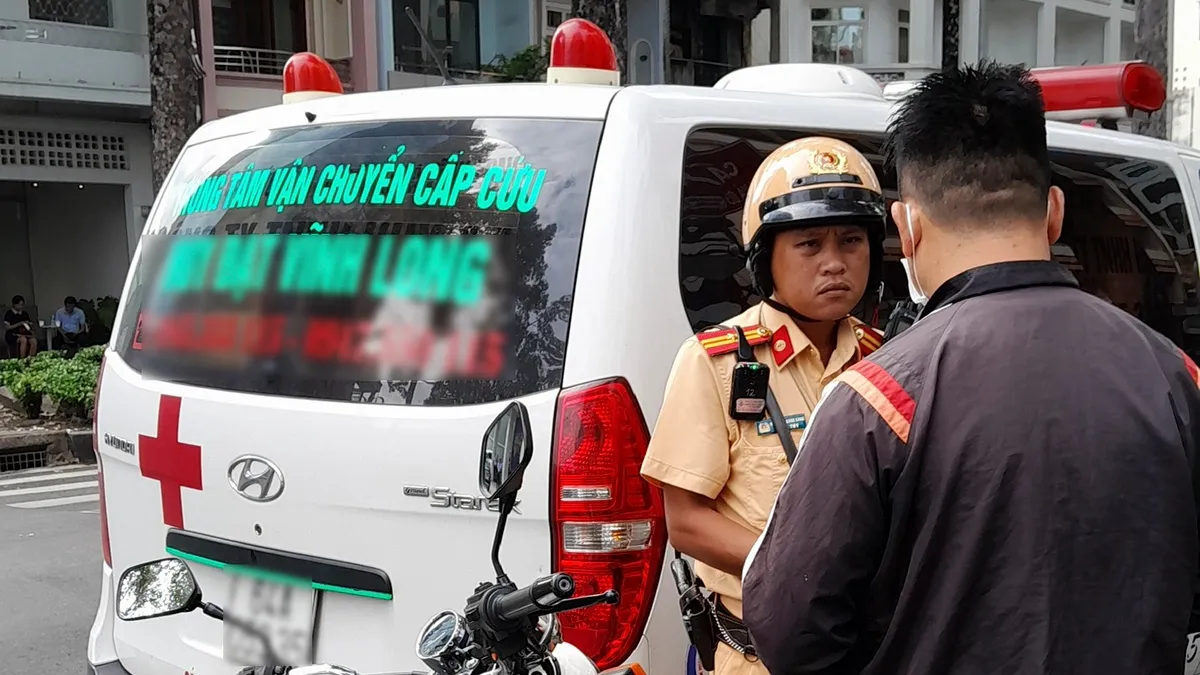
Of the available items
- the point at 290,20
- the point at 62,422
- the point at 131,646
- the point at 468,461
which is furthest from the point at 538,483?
the point at 290,20

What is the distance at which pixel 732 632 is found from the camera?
6.68 feet

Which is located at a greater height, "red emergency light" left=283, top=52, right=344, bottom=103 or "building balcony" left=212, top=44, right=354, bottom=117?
"building balcony" left=212, top=44, right=354, bottom=117

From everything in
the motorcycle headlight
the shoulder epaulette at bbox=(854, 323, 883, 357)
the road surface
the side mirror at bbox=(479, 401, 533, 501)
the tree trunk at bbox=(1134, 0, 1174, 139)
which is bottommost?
the road surface

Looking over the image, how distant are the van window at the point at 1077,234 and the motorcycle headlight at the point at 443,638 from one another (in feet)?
2.96

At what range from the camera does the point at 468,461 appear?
2.07 m

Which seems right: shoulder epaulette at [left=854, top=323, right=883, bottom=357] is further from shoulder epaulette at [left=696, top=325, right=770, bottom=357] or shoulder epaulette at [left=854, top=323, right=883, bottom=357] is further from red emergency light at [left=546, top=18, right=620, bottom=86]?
red emergency light at [left=546, top=18, right=620, bottom=86]

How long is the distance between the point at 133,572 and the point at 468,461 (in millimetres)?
618

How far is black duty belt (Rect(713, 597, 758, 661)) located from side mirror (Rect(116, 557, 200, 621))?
3.09 ft

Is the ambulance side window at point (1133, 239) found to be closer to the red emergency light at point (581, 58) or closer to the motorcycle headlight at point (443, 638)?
the red emergency light at point (581, 58)

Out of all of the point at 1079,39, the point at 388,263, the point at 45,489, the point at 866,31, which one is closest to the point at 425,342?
the point at 388,263

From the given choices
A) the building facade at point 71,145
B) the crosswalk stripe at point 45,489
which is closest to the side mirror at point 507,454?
the crosswalk stripe at point 45,489

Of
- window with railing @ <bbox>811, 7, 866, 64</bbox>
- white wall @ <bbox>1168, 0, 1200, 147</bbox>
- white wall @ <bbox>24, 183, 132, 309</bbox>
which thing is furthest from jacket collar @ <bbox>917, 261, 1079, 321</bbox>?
window with railing @ <bbox>811, 7, 866, 64</bbox>

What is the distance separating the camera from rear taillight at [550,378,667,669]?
6.60ft

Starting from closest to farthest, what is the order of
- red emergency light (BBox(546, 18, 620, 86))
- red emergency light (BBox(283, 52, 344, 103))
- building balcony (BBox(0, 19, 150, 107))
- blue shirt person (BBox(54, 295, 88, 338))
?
red emergency light (BBox(546, 18, 620, 86))
red emergency light (BBox(283, 52, 344, 103))
building balcony (BBox(0, 19, 150, 107))
blue shirt person (BBox(54, 295, 88, 338))
